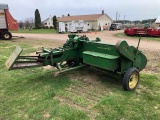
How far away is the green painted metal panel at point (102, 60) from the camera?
4.84 m

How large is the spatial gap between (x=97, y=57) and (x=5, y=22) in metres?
14.7

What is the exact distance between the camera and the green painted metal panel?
190 inches

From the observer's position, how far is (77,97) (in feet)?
14.9

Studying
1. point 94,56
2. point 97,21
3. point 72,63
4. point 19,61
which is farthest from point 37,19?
point 94,56

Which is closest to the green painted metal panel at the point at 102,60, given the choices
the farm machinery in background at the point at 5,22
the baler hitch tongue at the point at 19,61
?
the baler hitch tongue at the point at 19,61

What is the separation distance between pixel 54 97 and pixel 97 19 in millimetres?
38372

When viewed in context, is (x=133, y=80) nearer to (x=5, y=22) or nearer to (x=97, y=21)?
(x=5, y=22)

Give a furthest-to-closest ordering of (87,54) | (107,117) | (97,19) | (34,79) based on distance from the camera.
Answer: (97,19), (34,79), (87,54), (107,117)

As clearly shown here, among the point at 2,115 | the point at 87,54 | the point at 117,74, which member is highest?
the point at 87,54

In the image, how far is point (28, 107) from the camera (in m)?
4.20

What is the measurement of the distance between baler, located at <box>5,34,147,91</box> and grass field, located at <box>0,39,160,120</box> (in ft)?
1.23

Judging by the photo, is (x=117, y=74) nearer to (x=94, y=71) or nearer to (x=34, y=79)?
(x=94, y=71)

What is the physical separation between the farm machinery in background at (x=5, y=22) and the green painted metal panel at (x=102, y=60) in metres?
14.1

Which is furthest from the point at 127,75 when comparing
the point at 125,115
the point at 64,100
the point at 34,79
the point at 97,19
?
the point at 97,19
